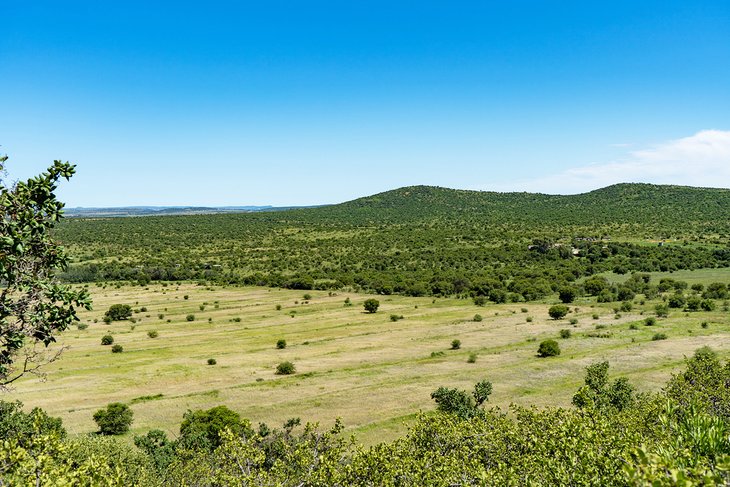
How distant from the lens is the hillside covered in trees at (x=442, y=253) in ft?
385

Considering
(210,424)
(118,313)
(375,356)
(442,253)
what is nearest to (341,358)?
(375,356)

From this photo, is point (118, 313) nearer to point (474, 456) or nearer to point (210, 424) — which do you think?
point (210, 424)

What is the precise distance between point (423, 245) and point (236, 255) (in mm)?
61364

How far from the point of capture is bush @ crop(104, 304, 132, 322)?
8644 cm

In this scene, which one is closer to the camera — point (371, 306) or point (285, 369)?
point (285, 369)

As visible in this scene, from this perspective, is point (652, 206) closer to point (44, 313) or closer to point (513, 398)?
point (513, 398)

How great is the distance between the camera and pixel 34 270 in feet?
45.5

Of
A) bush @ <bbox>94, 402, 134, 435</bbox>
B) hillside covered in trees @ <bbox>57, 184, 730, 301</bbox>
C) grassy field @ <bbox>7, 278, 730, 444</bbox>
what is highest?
hillside covered in trees @ <bbox>57, 184, 730, 301</bbox>

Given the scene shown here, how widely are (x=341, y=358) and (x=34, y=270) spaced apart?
50.8 metres

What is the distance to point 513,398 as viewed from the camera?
45469 millimetres

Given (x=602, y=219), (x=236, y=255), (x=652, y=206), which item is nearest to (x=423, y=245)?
(x=236, y=255)

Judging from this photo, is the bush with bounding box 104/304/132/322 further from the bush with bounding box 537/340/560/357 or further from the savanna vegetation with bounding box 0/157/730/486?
the bush with bounding box 537/340/560/357

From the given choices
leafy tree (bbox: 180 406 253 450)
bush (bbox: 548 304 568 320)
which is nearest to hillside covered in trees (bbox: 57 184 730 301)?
bush (bbox: 548 304 568 320)

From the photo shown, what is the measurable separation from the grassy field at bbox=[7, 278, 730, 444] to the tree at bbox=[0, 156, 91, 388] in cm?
2447
